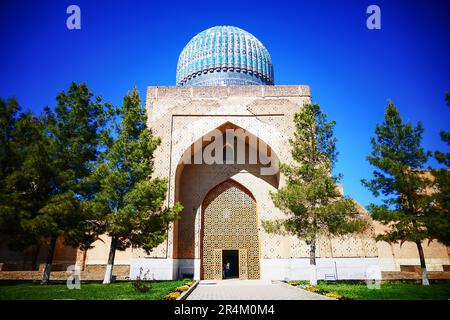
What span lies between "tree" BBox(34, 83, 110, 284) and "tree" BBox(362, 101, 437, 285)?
9.90 meters

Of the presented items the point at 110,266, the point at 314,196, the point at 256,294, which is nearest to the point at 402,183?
the point at 314,196

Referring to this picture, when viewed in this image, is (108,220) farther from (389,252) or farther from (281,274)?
(389,252)

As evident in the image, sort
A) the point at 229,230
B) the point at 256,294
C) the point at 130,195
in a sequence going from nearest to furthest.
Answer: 1. the point at 256,294
2. the point at 130,195
3. the point at 229,230

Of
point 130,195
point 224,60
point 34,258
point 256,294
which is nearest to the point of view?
point 256,294

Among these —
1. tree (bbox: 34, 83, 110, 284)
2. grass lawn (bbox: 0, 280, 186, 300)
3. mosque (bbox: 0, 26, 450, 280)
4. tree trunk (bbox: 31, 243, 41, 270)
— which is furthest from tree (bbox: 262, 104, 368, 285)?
tree trunk (bbox: 31, 243, 41, 270)

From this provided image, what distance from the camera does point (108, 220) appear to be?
Answer: 980cm

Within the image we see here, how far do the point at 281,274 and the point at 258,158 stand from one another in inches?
217

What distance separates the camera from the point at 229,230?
46.9 feet

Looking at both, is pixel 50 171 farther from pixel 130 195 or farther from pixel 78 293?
pixel 78 293

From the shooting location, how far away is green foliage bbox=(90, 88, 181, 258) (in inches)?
385

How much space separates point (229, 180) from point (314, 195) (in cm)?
563

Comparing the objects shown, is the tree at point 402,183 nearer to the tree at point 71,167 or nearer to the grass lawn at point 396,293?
the grass lawn at point 396,293

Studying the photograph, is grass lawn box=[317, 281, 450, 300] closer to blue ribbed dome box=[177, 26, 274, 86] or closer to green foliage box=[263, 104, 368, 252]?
green foliage box=[263, 104, 368, 252]

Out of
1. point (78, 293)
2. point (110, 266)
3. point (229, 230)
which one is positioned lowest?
point (78, 293)
